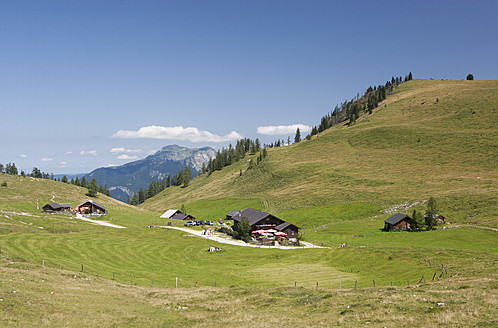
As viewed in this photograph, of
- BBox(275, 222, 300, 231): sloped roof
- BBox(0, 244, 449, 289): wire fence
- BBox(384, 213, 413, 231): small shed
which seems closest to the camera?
BBox(0, 244, 449, 289): wire fence

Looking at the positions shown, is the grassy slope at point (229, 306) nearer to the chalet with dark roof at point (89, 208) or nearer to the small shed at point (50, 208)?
the small shed at point (50, 208)

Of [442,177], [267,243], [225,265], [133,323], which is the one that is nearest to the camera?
[133,323]

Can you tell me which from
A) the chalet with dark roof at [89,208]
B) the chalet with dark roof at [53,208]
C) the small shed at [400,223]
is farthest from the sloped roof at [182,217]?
the small shed at [400,223]

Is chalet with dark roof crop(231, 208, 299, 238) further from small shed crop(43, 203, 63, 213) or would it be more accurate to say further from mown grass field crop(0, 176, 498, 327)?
small shed crop(43, 203, 63, 213)

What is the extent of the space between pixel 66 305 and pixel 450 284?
113 ft

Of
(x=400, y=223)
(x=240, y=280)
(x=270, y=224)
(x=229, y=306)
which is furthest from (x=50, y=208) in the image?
(x=400, y=223)

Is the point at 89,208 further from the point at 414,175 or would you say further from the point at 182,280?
the point at 414,175

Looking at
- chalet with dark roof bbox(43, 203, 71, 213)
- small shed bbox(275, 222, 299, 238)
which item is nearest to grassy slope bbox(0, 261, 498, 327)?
small shed bbox(275, 222, 299, 238)

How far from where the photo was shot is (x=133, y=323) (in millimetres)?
24703

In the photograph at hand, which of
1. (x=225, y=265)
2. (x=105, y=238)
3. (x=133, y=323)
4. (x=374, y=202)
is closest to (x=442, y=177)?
(x=374, y=202)

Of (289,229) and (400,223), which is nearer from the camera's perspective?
(400,223)

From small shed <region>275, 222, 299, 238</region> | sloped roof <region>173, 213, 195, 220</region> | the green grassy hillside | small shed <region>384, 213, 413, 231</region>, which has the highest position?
the green grassy hillside

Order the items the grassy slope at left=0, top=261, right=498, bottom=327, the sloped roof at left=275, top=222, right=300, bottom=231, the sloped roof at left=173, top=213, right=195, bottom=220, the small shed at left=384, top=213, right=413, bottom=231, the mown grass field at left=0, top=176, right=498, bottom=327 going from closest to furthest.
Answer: the grassy slope at left=0, top=261, right=498, bottom=327 → the mown grass field at left=0, top=176, right=498, bottom=327 → the small shed at left=384, top=213, right=413, bottom=231 → the sloped roof at left=275, top=222, right=300, bottom=231 → the sloped roof at left=173, top=213, right=195, bottom=220

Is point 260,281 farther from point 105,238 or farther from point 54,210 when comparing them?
point 54,210
